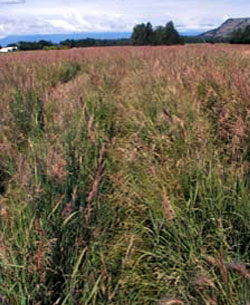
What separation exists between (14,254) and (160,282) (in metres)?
0.67

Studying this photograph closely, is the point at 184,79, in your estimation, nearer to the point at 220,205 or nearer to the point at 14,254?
the point at 220,205

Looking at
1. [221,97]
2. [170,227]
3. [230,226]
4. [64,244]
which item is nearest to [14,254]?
[64,244]

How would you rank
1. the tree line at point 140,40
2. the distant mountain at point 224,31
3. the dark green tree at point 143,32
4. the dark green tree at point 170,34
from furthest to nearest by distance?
the dark green tree at point 143,32, the dark green tree at point 170,34, the tree line at point 140,40, the distant mountain at point 224,31

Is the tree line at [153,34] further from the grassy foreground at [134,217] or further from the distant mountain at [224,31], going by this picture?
the grassy foreground at [134,217]

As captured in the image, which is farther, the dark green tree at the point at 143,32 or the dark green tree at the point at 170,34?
the dark green tree at the point at 143,32

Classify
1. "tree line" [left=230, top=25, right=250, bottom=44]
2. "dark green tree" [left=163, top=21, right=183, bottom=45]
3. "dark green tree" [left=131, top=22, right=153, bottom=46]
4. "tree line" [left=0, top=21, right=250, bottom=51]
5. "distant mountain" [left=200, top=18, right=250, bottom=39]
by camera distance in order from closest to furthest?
"distant mountain" [left=200, top=18, right=250, bottom=39]
"tree line" [left=230, top=25, right=250, bottom=44]
"tree line" [left=0, top=21, right=250, bottom=51]
"dark green tree" [left=163, top=21, right=183, bottom=45]
"dark green tree" [left=131, top=22, right=153, bottom=46]

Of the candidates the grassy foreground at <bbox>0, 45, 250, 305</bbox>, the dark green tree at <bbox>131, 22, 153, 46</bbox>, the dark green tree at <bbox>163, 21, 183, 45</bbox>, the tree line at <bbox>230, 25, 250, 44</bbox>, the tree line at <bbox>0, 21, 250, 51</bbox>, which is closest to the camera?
the grassy foreground at <bbox>0, 45, 250, 305</bbox>

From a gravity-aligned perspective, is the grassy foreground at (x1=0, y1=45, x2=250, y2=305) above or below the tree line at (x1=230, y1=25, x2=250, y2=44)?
below

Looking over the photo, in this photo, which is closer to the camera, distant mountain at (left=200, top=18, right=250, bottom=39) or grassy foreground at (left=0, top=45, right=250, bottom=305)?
grassy foreground at (left=0, top=45, right=250, bottom=305)

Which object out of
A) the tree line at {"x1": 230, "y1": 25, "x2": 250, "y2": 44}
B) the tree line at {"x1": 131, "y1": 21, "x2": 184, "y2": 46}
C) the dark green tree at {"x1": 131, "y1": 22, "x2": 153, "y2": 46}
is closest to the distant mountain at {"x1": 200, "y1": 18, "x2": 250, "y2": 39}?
the tree line at {"x1": 230, "y1": 25, "x2": 250, "y2": 44}

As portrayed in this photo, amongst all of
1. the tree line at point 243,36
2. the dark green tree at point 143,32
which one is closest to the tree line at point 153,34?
the dark green tree at point 143,32

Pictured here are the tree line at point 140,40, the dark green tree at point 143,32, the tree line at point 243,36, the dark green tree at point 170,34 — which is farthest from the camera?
the dark green tree at point 143,32

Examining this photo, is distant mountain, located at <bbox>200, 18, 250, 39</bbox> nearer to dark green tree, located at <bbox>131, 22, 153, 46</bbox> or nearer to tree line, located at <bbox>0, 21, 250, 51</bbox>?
tree line, located at <bbox>0, 21, 250, 51</bbox>

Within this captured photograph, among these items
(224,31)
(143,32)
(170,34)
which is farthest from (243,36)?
(143,32)
